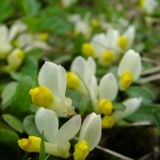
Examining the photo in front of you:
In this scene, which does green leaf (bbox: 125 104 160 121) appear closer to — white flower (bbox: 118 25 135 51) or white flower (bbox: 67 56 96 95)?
white flower (bbox: 67 56 96 95)

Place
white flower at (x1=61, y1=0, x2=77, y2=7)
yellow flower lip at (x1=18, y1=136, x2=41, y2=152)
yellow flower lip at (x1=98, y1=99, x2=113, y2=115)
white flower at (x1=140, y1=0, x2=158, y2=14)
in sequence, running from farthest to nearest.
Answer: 1. white flower at (x1=61, y1=0, x2=77, y2=7)
2. white flower at (x1=140, y1=0, x2=158, y2=14)
3. yellow flower lip at (x1=98, y1=99, x2=113, y2=115)
4. yellow flower lip at (x1=18, y1=136, x2=41, y2=152)

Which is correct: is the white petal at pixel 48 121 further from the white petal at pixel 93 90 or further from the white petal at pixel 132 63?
the white petal at pixel 132 63

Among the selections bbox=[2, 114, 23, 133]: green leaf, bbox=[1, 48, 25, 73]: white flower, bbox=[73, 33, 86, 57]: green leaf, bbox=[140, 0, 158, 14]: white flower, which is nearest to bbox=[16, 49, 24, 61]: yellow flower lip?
bbox=[1, 48, 25, 73]: white flower

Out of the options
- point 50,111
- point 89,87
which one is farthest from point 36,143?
point 89,87

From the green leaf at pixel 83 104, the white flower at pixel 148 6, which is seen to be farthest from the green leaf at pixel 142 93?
the white flower at pixel 148 6

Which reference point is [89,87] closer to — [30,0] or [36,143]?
[36,143]
